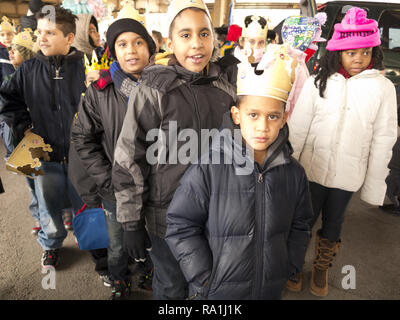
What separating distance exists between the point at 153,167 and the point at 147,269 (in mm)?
1217

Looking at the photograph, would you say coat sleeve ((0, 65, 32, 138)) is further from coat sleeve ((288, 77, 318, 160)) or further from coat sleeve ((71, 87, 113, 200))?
coat sleeve ((288, 77, 318, 160))

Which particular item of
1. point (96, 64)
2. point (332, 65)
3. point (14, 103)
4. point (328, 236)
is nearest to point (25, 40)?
point (14, 103)

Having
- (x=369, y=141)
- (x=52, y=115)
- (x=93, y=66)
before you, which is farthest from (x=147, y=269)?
(x=369, y=141)

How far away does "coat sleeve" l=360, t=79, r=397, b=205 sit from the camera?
187 centimetres

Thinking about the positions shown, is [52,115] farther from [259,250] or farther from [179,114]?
[259,250]

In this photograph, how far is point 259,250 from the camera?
1.26 m

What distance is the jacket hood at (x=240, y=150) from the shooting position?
4.06ft

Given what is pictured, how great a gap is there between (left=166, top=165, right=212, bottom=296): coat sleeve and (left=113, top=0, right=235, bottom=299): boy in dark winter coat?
0.17m

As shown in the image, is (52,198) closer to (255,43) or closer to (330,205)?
(330,205)

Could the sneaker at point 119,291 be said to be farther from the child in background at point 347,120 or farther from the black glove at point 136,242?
the child in background at point 347,120

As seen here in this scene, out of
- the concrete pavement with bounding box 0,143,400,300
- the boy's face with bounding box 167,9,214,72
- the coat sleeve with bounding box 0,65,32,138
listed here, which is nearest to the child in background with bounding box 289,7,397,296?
the concrete pavement with bounding box 0,143,400,300

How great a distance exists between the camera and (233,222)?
48.3 inches

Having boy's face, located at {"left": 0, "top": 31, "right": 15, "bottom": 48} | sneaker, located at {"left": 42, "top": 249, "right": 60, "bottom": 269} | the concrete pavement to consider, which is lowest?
the concrete pavement

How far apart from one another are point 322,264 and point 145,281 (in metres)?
1.42
